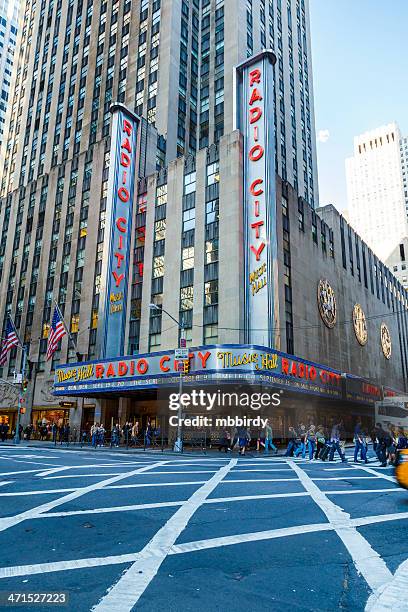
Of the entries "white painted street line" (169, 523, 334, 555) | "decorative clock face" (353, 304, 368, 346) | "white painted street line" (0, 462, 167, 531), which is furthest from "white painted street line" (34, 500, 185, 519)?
"decorative clock face" (353, 304, 368, 346)

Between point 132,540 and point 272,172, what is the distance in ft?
117

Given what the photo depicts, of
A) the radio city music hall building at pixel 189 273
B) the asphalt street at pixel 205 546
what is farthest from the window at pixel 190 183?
the asphalt street at pixel 205 546

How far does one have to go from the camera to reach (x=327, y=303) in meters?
48.6

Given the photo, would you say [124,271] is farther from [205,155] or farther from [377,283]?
[377,283]

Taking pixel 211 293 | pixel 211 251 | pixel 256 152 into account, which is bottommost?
pixel 211 293

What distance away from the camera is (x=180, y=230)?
1674 inches

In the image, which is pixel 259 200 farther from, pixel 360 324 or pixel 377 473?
pixel 360 324

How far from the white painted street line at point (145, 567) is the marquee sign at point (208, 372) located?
21.2m

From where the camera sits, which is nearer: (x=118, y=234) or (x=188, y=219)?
(x=188, y=219)

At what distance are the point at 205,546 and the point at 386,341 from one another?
69175 millimetres

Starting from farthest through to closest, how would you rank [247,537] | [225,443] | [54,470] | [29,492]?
[225,443], [54,470], [29,492], [247,537]

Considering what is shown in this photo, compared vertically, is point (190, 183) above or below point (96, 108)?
below

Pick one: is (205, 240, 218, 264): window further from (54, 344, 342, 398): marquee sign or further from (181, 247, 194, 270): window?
(54, 344, 342, 398): marquee sign

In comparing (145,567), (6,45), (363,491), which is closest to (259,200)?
(363,491)
